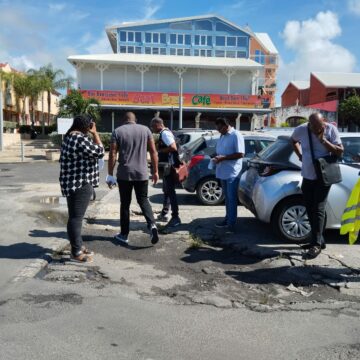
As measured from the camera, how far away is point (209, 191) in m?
9.10

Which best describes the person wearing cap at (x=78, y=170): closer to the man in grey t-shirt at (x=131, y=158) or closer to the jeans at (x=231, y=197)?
the man in grey t-shirt at (x=131, y=158)

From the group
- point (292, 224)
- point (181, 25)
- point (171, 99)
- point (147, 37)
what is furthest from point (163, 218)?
point (181, 25)

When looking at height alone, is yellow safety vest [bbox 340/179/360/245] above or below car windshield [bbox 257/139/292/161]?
below

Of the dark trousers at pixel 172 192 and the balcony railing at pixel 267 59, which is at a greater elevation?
the balcony railing at pixel 267 59

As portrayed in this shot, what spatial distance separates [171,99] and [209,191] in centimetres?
2514

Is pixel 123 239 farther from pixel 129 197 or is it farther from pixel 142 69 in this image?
pixel 142 69

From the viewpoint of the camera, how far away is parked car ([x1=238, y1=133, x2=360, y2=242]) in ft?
19.1

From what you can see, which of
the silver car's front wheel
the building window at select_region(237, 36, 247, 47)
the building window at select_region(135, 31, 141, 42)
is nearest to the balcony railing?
the building window at select_region(237, 36, 247, 47)

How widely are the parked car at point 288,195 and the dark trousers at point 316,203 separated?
56 centimetres

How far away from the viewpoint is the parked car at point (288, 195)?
5.81 metres

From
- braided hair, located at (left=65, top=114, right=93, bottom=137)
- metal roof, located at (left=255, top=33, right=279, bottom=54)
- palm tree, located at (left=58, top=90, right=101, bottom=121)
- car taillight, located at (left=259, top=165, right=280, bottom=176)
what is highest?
metal roof, located at (left=255, top=33, right=279, bottom=54)

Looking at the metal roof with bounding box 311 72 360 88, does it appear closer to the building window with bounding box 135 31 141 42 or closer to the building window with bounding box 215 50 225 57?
the building window with bounding box 215 50 225 57

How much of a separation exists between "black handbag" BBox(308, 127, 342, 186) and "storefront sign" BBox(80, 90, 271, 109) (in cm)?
2877

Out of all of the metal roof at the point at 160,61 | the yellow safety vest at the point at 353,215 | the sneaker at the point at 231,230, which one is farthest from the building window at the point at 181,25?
the yellow safety vest at the point at 353,215
